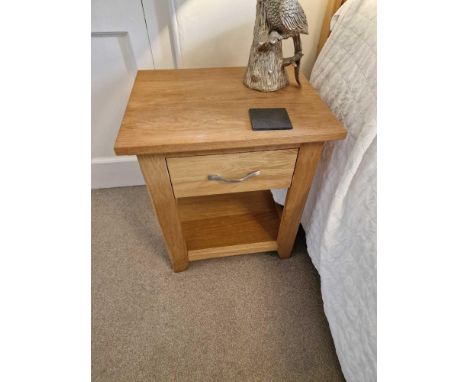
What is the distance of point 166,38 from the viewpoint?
31.4 inches

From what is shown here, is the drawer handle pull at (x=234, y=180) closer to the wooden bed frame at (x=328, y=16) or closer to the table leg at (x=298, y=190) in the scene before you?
the table leg at (x=298, y=190)

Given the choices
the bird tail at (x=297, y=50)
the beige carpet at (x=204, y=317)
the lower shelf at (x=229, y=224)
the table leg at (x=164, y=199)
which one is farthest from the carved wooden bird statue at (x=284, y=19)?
the beige carpet at (x=204, y=317)

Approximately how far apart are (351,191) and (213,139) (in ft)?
1.24

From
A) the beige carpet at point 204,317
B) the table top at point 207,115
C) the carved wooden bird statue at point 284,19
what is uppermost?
the carved wooden bird statue at point 284,19

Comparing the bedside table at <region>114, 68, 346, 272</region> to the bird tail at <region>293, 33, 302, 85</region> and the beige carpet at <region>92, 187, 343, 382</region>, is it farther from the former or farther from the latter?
the beige carpet at <region>92, 187, 343, 382</region>

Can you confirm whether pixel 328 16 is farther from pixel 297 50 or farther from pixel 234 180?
pixel 234 180

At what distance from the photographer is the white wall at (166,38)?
734mm

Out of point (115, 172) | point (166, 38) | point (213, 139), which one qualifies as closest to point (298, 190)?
point (213, 139)

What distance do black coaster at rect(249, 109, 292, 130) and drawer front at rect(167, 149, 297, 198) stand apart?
6 cm

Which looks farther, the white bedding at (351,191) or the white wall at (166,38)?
the white wall at (166,38)
